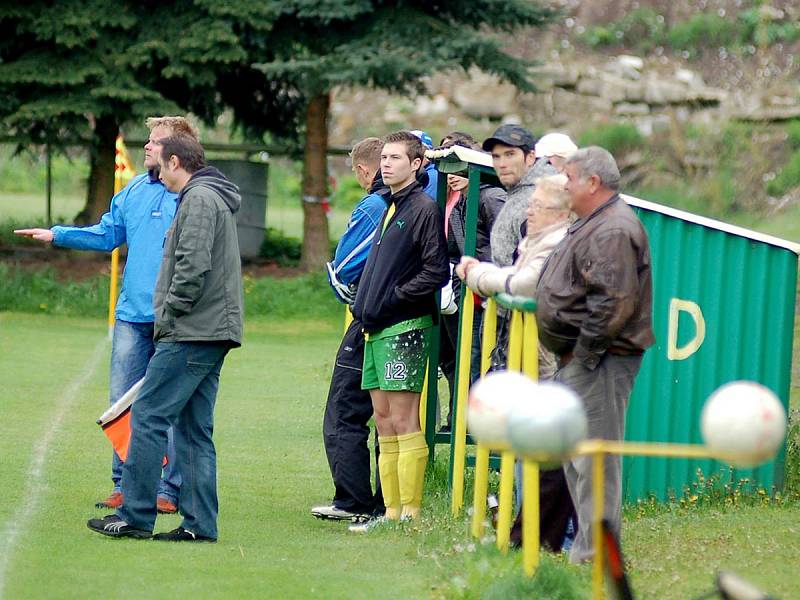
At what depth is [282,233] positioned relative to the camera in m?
24.0

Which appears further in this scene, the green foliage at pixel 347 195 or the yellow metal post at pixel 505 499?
the green foliage at pixel 347 195

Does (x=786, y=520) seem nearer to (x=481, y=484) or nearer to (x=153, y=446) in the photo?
(x=481, y=484)

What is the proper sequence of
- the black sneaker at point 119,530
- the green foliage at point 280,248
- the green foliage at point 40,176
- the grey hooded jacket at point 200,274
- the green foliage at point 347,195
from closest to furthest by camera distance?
the grey hooded jacket at point 200,274, the black sneaker at point 119,530, the green foliage at point 280,248, the green foliage at point 40,176, the green foliage at point 347,195

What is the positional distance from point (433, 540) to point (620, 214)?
199cm

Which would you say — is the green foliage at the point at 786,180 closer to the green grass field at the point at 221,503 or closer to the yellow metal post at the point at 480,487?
the green grass field at the point at 221,503

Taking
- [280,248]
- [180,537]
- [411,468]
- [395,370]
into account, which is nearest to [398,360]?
[395,370]

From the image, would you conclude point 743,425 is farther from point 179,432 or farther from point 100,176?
point 100,176

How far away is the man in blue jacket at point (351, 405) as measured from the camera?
27.2 ft

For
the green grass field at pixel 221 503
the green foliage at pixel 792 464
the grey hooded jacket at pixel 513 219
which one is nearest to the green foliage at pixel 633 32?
the green grass field at pixel 221 503

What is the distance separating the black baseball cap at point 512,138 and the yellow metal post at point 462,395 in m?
0.76

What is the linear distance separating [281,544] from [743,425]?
3.88 m

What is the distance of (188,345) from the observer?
7273 millimetres

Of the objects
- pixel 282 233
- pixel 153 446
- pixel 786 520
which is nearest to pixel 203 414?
pixel 153 446

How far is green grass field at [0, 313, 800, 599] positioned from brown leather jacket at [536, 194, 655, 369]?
957mm
